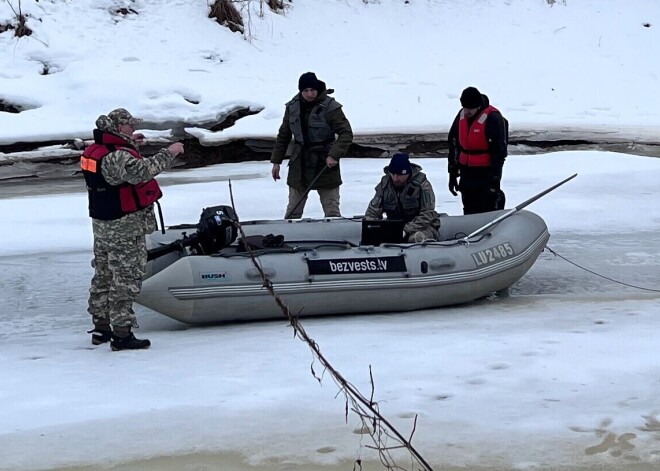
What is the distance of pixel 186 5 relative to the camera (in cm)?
1705

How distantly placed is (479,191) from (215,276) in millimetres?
2349

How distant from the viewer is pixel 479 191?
7.49 metres

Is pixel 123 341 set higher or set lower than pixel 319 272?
lower

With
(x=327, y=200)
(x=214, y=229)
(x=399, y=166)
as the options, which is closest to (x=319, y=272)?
(x=214, y=229)

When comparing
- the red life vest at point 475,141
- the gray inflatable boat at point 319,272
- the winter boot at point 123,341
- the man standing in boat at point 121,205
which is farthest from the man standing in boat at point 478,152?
the winter boot at point 123,341

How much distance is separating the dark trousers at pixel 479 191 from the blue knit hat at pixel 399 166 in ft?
2.86

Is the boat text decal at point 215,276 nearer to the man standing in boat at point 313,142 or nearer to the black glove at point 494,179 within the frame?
the man standing in boat at point 313,142

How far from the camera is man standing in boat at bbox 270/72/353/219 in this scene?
7.48 meters

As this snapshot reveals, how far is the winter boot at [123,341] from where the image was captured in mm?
5445

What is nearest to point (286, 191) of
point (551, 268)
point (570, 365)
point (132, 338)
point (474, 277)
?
point (551, 268)

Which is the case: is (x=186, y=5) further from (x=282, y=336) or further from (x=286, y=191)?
(x=282, y=336)

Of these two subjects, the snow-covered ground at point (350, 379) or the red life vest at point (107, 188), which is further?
the red life vest at point (107, 188)

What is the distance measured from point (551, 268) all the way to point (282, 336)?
2.69 m

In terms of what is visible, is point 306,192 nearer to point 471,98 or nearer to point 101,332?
point 471,98
